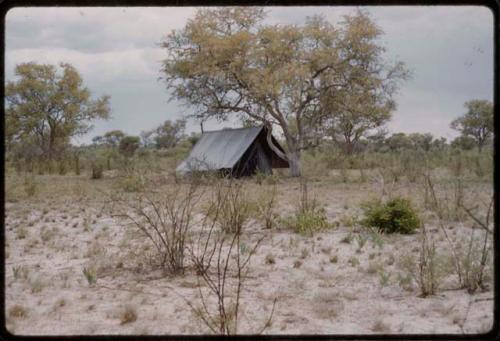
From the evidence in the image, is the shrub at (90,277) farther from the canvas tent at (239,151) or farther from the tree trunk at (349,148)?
the tree trunk at (349,148)

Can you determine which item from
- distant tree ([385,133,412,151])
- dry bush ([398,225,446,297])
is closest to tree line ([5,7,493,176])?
dry bush ([398,225,446,297])

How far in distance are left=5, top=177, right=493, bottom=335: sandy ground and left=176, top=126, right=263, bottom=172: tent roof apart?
11.0 meters

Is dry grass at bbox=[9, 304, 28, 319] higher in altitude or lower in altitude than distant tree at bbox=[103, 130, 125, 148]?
lower

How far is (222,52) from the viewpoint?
18.4 m

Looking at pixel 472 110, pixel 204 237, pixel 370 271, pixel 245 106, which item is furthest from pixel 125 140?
pixel 370 271

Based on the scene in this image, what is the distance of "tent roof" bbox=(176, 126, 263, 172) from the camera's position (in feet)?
59.6

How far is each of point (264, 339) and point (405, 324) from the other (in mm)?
1145

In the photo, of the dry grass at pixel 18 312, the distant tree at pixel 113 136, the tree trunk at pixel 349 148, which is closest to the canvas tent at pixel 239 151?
the tree trunk at pixel 349 148

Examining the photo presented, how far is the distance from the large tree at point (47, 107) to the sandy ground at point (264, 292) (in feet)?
57.6

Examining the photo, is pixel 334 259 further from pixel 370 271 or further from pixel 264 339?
pixel 264 339

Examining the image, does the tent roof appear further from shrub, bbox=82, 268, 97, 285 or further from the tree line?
shrub, bbox=82, 268, 97, 285

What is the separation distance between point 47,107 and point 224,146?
9.30m

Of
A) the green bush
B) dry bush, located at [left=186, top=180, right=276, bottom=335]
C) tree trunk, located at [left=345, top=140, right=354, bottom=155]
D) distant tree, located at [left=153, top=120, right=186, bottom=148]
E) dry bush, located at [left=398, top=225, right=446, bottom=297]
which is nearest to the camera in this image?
dry bush, located at [left=186, top=180, right=276, bottom=335]

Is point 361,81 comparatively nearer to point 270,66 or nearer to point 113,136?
point 270,66
